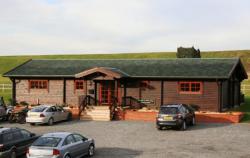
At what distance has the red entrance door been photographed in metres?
39.8

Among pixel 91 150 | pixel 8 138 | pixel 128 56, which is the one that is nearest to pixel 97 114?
pixel 91 150

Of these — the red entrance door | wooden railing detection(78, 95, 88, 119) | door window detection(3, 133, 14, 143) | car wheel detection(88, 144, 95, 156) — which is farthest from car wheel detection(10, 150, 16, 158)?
the red entrance door

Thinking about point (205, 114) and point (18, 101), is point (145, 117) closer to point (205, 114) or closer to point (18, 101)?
point (205, 114)

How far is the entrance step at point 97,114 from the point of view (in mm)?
35550

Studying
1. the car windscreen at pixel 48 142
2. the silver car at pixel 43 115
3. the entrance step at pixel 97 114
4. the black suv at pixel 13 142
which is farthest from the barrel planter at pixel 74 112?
the car windscreen at pixel 48 142

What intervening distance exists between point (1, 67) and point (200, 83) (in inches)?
4220

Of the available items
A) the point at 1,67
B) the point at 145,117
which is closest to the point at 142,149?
the point at 145,117

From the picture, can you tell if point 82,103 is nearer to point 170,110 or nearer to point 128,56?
point 170,110

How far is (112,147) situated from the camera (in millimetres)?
23266

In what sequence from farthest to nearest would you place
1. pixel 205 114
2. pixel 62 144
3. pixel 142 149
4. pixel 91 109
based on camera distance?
pixel 91 109, pixel 205 114, pixel 142 149, pixel 62 144

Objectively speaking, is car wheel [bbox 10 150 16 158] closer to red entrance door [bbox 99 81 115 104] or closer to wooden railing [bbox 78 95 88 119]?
wooden railing [bbox 78 95 88 119]

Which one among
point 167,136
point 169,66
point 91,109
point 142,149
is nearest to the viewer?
point 142,149

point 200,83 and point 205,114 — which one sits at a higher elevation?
point 200,83

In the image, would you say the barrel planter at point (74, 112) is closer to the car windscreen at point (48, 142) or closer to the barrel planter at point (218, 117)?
the barrel planter at point (218, 117)
